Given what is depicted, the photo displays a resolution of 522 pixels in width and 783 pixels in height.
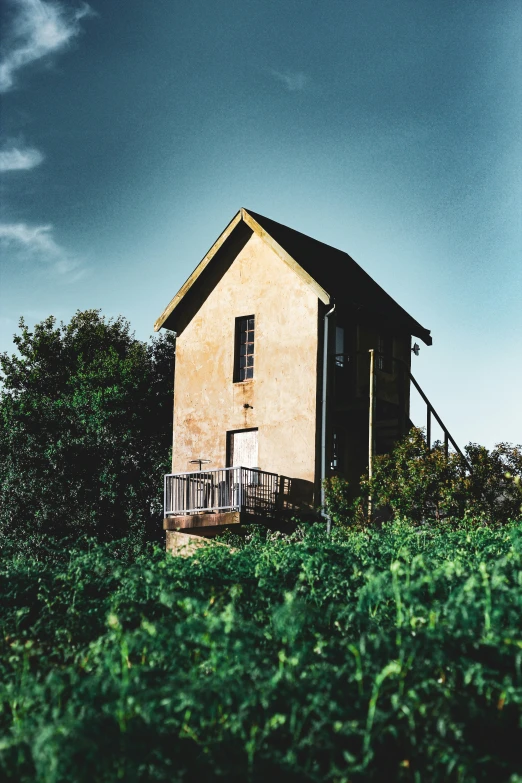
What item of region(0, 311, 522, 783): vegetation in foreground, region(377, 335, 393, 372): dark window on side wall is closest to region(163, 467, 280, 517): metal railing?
region(377, 335, 393, 372): dark window on side wall

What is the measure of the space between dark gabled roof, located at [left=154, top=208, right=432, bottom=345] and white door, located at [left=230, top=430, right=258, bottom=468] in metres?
3.99

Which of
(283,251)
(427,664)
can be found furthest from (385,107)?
(427,664)

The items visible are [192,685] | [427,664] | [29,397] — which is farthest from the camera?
[29,397]

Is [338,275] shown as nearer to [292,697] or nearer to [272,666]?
[272,666]

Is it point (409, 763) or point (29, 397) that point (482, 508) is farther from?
point (29, 397)

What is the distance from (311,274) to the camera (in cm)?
2203

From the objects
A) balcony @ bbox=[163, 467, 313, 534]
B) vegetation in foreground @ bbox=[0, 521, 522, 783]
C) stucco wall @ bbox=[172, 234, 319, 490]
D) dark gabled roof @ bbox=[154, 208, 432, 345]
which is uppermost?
dark gabled roof @ bbox=[154, 208, 432, 345]

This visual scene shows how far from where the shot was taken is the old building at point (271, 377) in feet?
69.4

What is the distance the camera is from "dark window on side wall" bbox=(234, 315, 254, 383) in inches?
910

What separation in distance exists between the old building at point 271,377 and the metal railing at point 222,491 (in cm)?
3

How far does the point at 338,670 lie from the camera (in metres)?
6.02

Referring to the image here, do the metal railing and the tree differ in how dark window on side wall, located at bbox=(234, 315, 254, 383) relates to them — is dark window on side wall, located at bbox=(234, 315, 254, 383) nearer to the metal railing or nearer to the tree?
the metal railing

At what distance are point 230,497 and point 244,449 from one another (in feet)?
7.55

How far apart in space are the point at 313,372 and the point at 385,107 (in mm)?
6740
